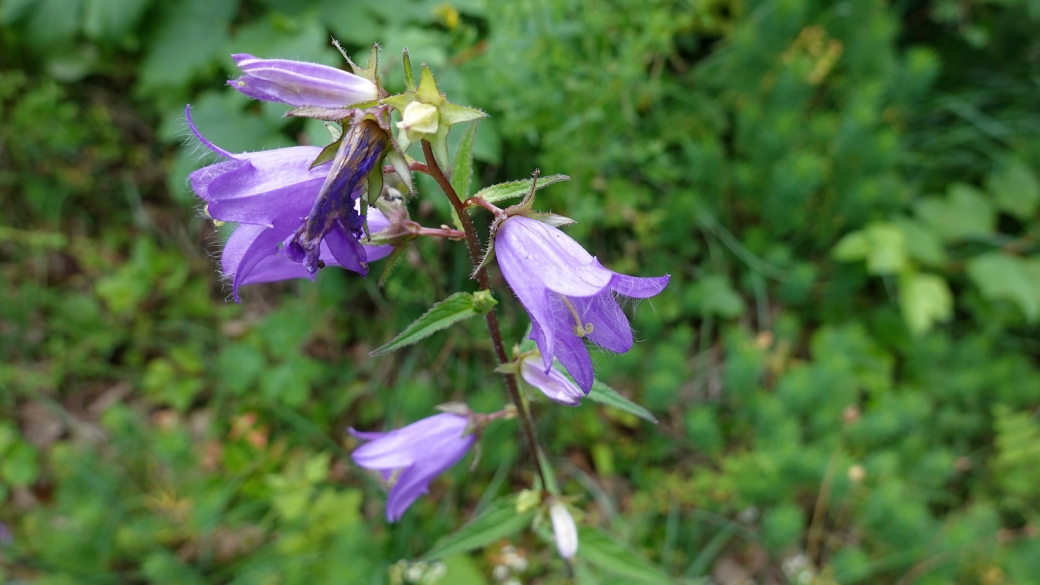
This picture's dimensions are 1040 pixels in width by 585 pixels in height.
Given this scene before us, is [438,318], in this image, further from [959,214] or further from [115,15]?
[959,214]

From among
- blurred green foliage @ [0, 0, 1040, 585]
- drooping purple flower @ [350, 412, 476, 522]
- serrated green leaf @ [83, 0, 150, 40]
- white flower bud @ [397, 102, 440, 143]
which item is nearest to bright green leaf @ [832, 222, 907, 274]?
blurred green foliage @ [0, 0, 1040, 585]

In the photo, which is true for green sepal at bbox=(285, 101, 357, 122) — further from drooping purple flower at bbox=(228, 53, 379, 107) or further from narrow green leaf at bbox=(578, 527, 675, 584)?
narrow green leaf at bbox=(578, 527, 675, 584)

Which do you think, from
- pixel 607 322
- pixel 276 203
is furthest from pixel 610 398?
pixel 276 203

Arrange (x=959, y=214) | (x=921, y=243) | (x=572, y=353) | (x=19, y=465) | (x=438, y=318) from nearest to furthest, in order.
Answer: (x=572, y=353) → (x=438, y=318) → (x=19, y=465) → (x=921, y=243) → (x=959, y=214)

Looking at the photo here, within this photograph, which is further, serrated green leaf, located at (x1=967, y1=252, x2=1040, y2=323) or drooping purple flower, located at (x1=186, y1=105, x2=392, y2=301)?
serrated green leaf, located at (x1=967, y1=252, x2=1040, y2=323)

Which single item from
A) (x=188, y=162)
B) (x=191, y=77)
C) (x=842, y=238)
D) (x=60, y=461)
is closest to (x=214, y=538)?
(x=60, y=461)

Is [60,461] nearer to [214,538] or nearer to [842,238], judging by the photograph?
[214,538]
